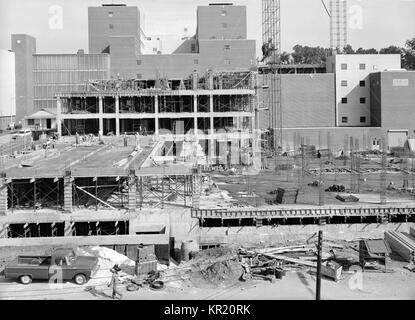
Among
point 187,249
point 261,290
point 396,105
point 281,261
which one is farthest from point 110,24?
point 261,290

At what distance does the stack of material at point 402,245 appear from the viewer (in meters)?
16.4

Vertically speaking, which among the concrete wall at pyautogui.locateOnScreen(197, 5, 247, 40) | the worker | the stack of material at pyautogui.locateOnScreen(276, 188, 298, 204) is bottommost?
the worker

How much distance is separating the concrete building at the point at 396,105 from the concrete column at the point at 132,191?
29350 mm

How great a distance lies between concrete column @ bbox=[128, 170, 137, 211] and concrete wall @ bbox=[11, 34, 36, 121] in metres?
32.2

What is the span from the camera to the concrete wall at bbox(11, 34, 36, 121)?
48656 mm

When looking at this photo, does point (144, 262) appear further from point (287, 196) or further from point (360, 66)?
point (360, 66)

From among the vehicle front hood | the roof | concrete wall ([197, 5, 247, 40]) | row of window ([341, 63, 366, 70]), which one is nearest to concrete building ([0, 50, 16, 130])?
the roof

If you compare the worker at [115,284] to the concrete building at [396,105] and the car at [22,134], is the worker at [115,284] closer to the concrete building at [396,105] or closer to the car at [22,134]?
the car at [22,134]

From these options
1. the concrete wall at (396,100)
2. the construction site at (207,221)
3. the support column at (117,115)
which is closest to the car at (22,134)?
the construction site at (207,221)

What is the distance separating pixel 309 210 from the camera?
811 inches

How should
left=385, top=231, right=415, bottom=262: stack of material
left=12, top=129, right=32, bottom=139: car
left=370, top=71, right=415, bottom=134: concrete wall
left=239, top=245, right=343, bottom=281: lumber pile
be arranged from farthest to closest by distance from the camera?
1. left=370, top=71, right=415, bottom=134: concrete wall
2. left=12, top=129, right=32, bottom=139: car
3. left=385, top=231, right=415, bottom=262: stack of material
4. left=239, top=245, right=343, bottom=281: lumber pile

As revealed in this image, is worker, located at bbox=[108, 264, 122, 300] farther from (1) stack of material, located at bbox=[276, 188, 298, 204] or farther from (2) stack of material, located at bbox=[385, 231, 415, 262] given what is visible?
(1) stack of material, located at bbox=[276, 188, 298, 204]
